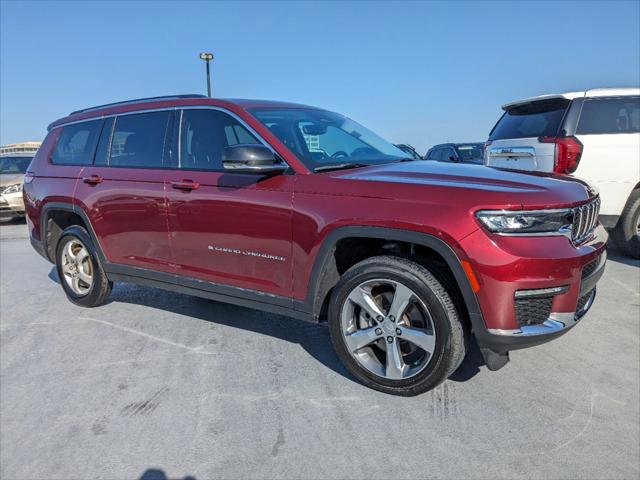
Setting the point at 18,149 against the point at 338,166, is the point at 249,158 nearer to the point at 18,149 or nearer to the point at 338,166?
the point at 338,166

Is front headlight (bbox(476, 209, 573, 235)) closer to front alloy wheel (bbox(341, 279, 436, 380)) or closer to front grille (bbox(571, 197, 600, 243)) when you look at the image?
front grille (bbox(571, 197, 600, 243))

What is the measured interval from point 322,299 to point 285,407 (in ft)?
2.32

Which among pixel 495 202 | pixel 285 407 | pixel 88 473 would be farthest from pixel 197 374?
pixel 495 202

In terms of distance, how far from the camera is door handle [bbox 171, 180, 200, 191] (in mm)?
3481

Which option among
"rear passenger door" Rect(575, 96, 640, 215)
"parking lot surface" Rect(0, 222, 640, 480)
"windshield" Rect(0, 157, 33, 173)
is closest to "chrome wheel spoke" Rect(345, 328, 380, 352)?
"parking lot surface" Rect(0, 222, 640, 480)

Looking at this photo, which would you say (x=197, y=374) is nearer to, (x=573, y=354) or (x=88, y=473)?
(x=88, y=473)

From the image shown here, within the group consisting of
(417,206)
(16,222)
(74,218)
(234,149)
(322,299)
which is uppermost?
(234,149)

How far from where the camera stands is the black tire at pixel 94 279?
14.6 feet

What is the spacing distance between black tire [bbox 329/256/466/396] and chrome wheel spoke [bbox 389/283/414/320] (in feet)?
0.13

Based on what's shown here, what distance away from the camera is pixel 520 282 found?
7.95ft

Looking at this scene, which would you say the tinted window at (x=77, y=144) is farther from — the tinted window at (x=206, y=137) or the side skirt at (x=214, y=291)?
the tinted window at (x=206, y=137)

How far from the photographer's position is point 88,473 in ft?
7.30

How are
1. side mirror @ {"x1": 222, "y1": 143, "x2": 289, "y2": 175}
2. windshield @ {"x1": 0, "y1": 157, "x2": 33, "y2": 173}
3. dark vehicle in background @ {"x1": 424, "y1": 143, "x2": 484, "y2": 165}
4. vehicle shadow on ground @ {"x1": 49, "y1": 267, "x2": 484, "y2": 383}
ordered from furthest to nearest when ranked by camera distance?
dark vehicle in background @ {"x1": 424, "y1": 143, "x2": 484, "y2": 165} < windshield @ {"x1": 0, "y1": 157, "x2": 33, "y2": 173} < vehicle shadow on ground @ {"x1": 49, "y1": 267, "x2": 484, "y2": 383} < side mirror @ {"x1": 222, "y1": 143, "x2": 289, "y2": 175}

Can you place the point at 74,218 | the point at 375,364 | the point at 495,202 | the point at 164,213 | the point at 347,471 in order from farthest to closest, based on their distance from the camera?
the point at 74,218 → the point at 164,213 → the point at 375,364 → the point at 495,202 → the point at 347,471
